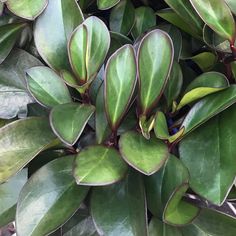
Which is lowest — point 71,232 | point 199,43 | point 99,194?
point 71,232

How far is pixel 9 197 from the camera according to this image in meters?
0.61

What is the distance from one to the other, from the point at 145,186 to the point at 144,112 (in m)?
0.09

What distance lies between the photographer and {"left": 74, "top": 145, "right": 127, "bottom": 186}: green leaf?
0.44 meters

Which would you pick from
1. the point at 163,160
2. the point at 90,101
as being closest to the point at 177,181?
the point at 163,160

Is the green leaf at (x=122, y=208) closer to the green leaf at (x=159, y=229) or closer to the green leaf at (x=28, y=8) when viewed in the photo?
the green leaf at (x=159, y=229)

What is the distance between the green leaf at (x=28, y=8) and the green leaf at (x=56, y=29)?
2 centimetres

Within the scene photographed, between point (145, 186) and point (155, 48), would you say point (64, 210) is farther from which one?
point (155, 48)

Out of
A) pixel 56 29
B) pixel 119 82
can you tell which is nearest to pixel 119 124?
pixel 119 82

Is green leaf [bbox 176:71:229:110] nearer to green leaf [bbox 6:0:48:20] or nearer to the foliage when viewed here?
the foliage

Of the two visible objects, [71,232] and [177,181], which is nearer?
[177,181]

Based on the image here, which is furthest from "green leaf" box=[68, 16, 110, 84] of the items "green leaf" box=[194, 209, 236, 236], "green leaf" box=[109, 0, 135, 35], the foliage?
"green leaf" box=[194, 209, 236, 236]

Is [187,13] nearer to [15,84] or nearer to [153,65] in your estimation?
[153,65]

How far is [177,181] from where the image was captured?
1.60ft

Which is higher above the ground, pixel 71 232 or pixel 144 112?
pixel 144 112
